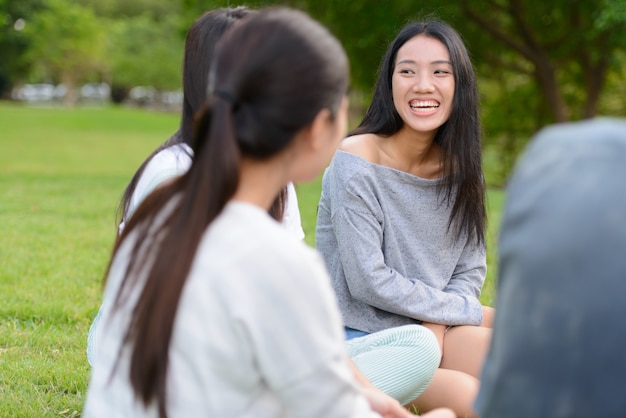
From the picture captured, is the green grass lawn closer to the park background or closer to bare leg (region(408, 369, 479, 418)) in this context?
the park background

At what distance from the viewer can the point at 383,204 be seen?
10.1 feet

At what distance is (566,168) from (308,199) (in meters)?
8.53

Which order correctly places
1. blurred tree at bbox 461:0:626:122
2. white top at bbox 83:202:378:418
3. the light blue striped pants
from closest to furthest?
white top at bbox 83:202:378:418 < the light blue striped pants < blurred tree at bbox 461:0:626:122

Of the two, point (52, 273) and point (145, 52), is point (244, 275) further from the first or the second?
point (145, 52)

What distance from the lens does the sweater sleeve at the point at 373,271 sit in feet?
9.62

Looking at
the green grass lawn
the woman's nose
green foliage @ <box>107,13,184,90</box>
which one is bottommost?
green foliage @ <box>107,13,184,90</box>

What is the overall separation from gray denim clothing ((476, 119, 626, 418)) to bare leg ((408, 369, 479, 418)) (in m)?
1.53

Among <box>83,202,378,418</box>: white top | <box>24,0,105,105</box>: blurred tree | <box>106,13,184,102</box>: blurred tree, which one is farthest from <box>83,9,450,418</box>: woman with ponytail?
<box>106,13,184,102</box>: blurred tree

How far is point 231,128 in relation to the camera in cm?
157

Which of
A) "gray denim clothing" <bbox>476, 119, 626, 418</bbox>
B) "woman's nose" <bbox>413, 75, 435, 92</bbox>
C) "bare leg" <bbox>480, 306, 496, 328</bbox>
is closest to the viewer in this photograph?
"gray denim clothing" <bbox>476, 119, 626, 418</bbox>

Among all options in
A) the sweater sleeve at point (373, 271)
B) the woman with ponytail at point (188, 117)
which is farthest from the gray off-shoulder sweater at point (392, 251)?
the woman with ponytail at point (188, 117)

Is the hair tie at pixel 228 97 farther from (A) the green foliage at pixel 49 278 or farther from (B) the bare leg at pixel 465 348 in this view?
(A) the green foliage at pixel 49 278

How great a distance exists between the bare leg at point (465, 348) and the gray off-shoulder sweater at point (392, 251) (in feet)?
0.15

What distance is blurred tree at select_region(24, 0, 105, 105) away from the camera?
4206cm
